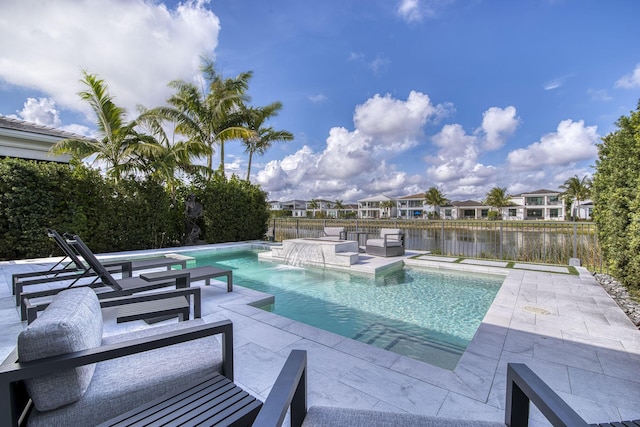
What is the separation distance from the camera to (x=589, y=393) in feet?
7.80

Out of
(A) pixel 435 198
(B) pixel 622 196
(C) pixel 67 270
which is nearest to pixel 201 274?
(C) pixel 67 270

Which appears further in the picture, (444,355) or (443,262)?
(443,262)

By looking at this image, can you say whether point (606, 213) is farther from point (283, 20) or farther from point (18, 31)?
point (18, 31)

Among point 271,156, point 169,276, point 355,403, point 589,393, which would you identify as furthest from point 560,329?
point 271,156

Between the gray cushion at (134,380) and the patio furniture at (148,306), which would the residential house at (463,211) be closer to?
the patio furniture at (148,306)

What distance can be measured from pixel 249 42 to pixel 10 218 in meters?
8.87

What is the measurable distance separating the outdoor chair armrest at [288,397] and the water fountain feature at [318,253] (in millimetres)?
6642

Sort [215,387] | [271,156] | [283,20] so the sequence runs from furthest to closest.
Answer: [271,156], [283,20], [215,387]

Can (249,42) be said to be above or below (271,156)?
above

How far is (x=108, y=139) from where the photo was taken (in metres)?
10.8

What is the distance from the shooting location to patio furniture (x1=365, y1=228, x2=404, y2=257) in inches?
364

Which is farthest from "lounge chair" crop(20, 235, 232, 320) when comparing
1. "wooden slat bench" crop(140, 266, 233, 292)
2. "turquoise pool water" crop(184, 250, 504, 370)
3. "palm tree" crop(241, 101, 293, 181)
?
"palm tree" crop(241, 101, 293, 181)

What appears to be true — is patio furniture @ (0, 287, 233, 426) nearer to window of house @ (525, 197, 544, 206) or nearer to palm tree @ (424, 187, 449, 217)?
palm tree @ (424, 187, 449, 217)

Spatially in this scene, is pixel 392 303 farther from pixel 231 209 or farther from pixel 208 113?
pixel 208 113
